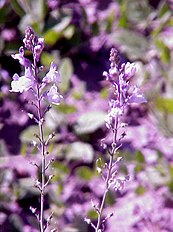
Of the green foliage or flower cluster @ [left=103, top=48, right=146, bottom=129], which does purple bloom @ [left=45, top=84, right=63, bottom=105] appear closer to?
flower cluster @ [left=103, top=48, right=146, bottom=129]

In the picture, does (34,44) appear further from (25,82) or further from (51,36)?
(51,36)

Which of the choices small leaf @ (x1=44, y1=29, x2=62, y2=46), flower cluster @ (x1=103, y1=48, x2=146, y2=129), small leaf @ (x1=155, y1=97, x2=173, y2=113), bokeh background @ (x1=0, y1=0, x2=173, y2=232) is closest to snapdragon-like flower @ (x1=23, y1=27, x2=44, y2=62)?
flower cluster @ (x1=103, y1=48, x2=146, y2=129)

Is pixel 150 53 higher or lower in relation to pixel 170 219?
higher

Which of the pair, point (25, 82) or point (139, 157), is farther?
point (139, 157)

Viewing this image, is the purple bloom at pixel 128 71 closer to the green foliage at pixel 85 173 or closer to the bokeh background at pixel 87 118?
the bokeh background at pixel 87 118

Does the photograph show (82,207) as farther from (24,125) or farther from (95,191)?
(24,125)

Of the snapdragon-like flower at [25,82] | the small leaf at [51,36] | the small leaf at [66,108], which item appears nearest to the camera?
the snapdragon-like flower at [25,82]

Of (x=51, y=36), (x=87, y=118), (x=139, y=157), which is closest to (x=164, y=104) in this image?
(x=139, y=157)

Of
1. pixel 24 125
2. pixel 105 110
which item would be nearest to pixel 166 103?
pixel 105 110

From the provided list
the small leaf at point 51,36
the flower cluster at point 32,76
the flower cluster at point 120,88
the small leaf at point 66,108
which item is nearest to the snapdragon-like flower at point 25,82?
the flower cluster at point 32,76
